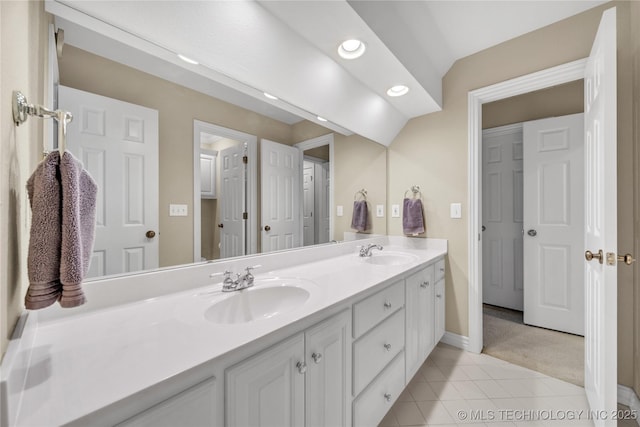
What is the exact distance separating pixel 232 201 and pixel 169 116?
44 centimetres

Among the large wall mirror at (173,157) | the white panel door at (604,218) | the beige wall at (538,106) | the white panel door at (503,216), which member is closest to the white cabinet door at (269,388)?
the large wall mirror at (173,157)

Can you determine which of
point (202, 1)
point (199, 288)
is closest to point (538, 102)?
point (202, 1)

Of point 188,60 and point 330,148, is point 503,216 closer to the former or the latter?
point 330,148

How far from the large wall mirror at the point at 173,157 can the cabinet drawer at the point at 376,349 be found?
68 cm

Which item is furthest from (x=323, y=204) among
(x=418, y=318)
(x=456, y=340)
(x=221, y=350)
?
(x=456, y=340)

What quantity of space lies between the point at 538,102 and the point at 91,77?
347 centimetres

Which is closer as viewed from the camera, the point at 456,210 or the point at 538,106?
the point at 456,210

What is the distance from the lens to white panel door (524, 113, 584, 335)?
227 cm

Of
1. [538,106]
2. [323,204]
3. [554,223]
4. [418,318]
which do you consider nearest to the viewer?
[418,318]

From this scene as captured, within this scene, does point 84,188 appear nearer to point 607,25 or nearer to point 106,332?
point 106,332

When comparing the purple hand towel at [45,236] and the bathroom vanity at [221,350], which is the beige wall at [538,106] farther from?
the purple hand towel at [45,236]

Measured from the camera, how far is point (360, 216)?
2.14m

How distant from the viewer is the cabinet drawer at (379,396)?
108cm

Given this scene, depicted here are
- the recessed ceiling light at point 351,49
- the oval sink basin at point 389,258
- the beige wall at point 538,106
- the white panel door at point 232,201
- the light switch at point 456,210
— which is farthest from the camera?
the beige wall at point 538,106
